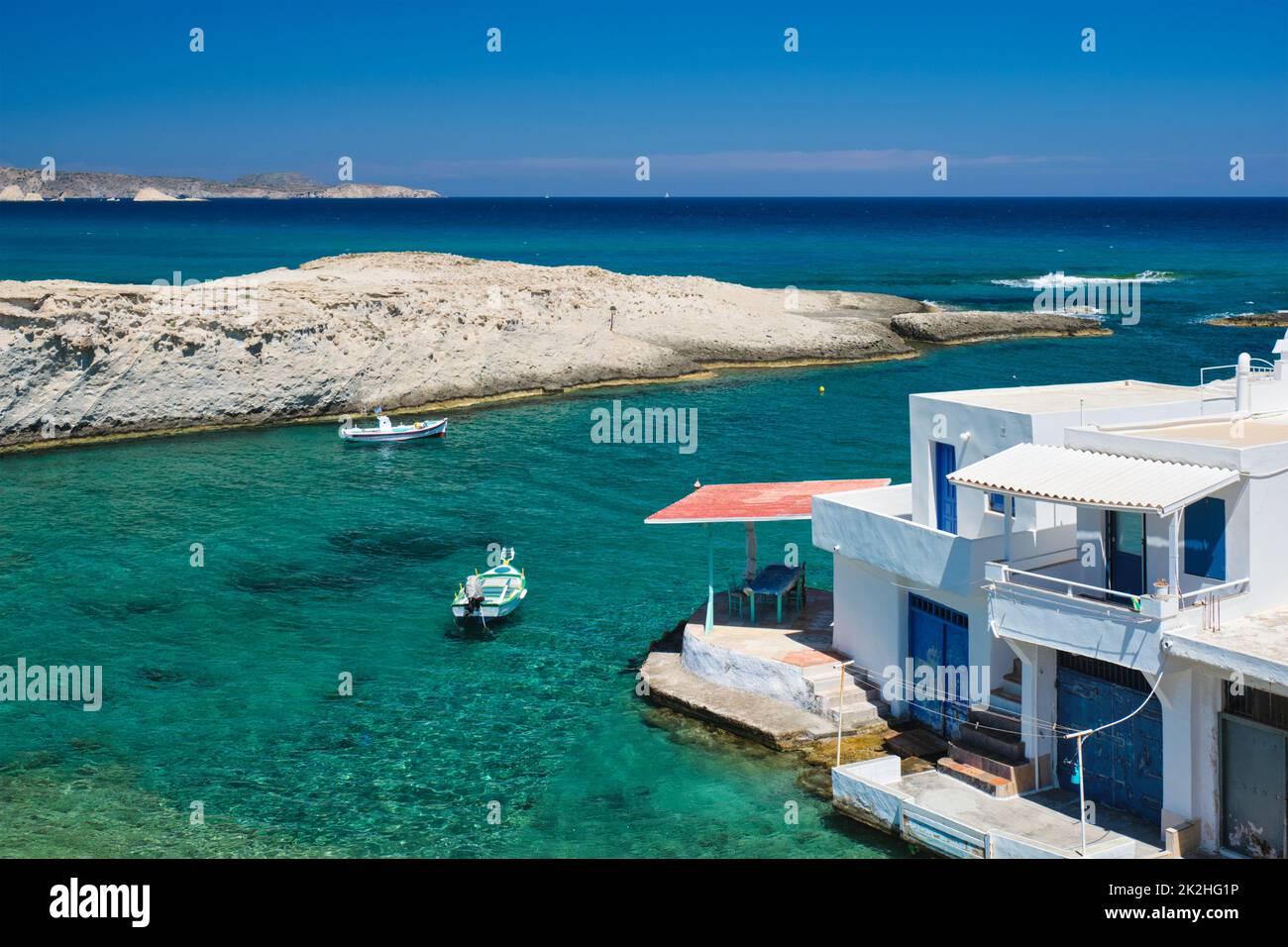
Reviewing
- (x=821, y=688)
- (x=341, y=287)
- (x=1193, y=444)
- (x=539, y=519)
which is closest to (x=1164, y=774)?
(x=1193, y=444)

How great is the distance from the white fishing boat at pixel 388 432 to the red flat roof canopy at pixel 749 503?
25.8 meters

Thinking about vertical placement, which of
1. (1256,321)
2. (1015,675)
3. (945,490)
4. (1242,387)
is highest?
(1256,321)

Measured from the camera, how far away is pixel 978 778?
20.4 metres

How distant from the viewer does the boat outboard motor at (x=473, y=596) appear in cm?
3055

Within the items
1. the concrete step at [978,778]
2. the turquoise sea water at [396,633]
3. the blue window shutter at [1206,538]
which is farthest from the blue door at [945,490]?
the turquoise sea water at [396,633]

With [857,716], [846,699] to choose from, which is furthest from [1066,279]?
[857,716]

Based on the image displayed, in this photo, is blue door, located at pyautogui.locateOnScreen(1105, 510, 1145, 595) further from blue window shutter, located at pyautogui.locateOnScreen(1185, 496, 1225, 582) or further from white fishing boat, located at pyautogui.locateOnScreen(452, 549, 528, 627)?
white fishing boat, located at pyautogui.locateOnScreen(452, 549, 528, 627)

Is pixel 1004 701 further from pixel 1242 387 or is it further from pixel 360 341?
pixel 360 341

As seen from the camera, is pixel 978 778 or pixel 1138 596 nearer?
pixel 1138 596

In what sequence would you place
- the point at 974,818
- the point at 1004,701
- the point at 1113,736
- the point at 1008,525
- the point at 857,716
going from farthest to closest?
1. the point at 857,716
2. the point at 1004,701
3. the point at 1008,525
4. the point at 1113,736
5. the point at 974,818

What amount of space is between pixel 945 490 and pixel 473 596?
38.6 feet

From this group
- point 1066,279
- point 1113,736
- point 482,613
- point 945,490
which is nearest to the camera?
point 1113,736

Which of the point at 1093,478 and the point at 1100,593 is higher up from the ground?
the point at 1093,478

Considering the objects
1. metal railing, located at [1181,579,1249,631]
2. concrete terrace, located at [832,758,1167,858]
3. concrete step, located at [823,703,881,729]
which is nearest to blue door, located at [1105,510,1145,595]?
metal railing, located at [1181,579,1249,631]
